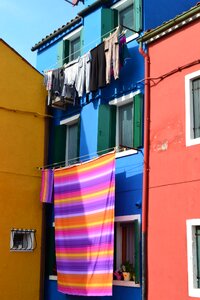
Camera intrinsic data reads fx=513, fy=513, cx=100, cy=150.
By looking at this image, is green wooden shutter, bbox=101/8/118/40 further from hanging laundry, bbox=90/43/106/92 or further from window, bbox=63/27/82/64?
window, bbox=63/27/82/64

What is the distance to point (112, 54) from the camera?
12.4 meters

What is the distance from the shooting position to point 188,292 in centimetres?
942

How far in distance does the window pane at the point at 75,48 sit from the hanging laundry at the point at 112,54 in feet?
9.49

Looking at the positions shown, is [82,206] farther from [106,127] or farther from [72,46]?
[72,46]

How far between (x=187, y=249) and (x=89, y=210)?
311 centimetres

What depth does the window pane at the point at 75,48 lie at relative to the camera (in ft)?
50.7

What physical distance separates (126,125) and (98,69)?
5.29ft

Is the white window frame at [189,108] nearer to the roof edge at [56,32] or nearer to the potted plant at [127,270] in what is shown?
the potted plant at [127,270]

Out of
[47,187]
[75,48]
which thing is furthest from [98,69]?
[47,187]

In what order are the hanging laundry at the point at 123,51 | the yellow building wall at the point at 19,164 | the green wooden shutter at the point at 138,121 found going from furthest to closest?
the yellow building wall at the point at 19,164, the hanging laundry at the point at 123,51, the green wooden shutter at the point at 138,121

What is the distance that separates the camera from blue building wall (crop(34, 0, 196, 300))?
11531mm

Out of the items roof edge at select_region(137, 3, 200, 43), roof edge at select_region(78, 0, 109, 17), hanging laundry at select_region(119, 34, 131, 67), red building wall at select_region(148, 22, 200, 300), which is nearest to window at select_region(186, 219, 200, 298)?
red building wall at select_region(148, 22, 200, 300)

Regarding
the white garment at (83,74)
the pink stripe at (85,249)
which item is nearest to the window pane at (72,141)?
the white garment at (83,74)

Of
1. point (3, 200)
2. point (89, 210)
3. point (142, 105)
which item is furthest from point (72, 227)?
point (142, 105)
